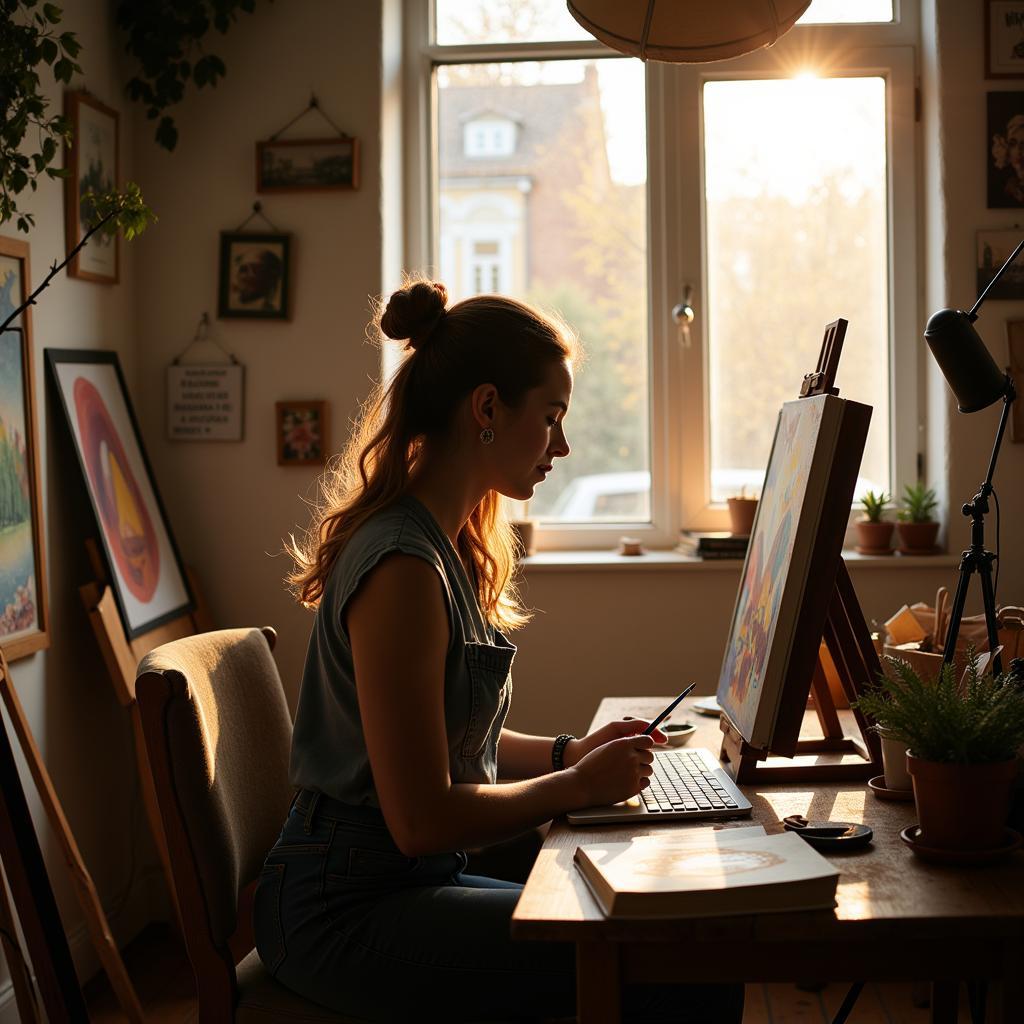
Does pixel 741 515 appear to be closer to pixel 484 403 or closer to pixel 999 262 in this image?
pixel 999 262

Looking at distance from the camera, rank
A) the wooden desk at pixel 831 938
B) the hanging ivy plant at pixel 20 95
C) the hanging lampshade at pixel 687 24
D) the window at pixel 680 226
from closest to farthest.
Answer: the wooden desk at pixel 831 938, the hanging lampshade at pixel 687 24, the hanging ivy plant at pixel 20 95, the window at pixel 680 226

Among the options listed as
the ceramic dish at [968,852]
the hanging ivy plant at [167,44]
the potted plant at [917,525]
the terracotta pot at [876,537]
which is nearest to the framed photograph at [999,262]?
the potted plant at [917,525]

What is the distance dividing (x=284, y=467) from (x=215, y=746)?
1.61m

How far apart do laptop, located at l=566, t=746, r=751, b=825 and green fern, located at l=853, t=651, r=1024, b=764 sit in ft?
0.84

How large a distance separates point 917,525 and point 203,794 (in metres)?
2.15

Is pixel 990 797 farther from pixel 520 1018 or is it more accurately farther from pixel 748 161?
pixel 748 161

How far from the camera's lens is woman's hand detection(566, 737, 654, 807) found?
1461 millimetres

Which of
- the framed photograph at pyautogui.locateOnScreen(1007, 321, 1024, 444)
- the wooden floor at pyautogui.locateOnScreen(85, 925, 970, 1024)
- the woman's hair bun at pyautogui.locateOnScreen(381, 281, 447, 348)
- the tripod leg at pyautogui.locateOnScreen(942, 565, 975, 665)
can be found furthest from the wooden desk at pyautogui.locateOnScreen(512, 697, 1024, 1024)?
the framed photograph at pyautogui.locateOnScreen(1007, 321, 1024, 444)

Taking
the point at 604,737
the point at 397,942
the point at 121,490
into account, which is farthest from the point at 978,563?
the point at 121,490

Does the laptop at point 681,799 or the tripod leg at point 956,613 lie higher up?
the tripod leg at point 956,613

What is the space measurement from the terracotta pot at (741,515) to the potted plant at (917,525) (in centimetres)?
39

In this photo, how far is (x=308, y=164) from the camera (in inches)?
122

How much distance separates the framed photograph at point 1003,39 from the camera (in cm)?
302

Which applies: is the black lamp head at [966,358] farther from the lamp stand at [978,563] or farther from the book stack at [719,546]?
the book stack at [719,546]
